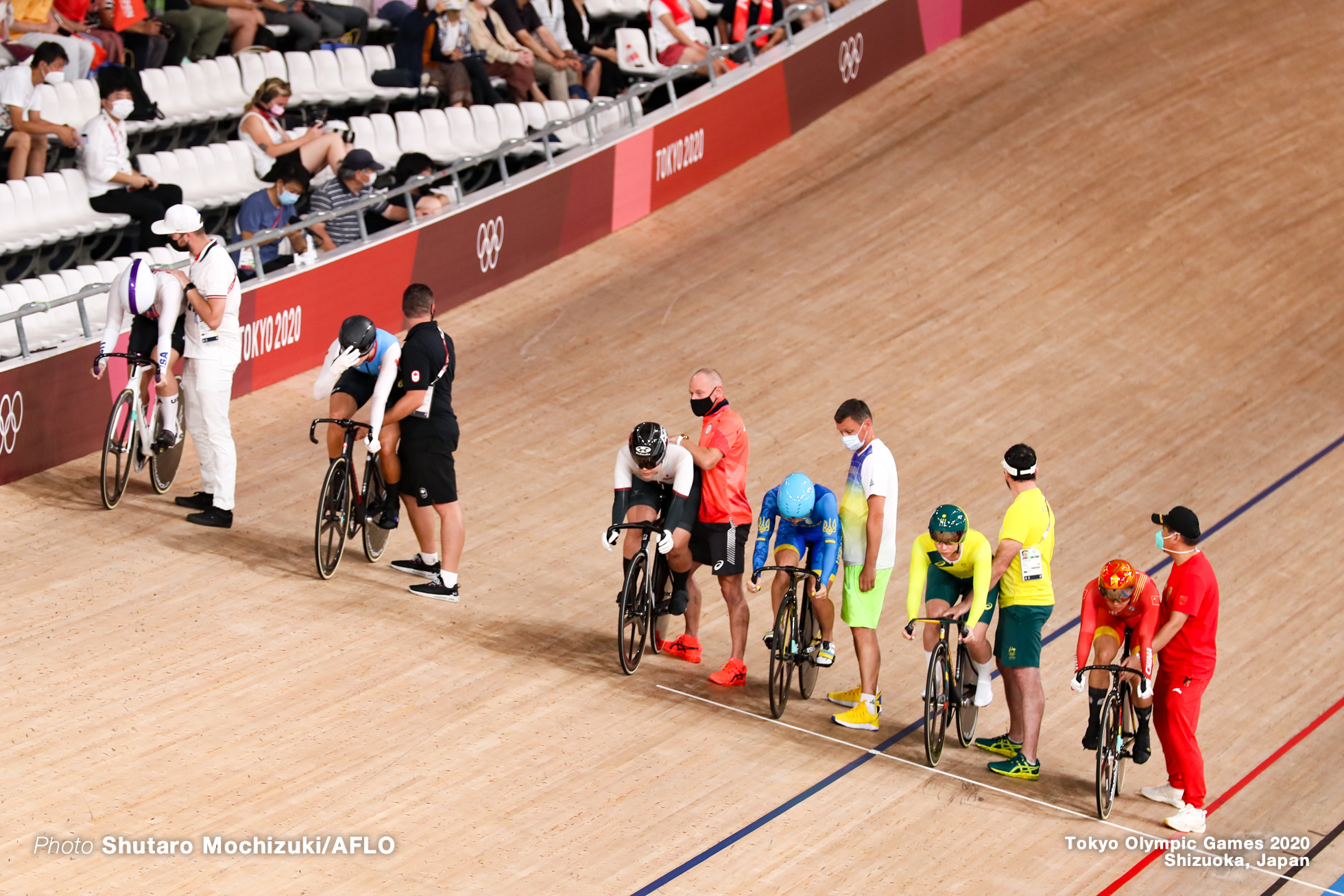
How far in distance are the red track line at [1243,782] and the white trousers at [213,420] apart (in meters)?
4.36

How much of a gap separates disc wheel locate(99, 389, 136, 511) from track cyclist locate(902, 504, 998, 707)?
3858mm

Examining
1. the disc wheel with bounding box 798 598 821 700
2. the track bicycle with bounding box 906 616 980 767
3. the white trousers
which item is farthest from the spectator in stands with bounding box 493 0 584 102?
the track bicycle with bounding box 906 616 980 767

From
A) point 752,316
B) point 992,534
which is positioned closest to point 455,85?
point 752,316

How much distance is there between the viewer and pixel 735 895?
4.99 metres

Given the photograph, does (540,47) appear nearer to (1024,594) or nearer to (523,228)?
(523,228)

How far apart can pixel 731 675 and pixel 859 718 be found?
58cm

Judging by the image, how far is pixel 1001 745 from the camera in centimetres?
612

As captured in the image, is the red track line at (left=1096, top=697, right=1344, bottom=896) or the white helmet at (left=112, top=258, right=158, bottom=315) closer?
the red track line at (left=1096, top=697, right=1344, bottom=896)

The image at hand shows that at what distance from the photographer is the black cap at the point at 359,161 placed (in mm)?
9508

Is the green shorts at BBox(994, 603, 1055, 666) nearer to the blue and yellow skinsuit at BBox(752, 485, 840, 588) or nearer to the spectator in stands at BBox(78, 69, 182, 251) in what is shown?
the blue and yellow skinsuit at BBox(752, 485, 840, 588)

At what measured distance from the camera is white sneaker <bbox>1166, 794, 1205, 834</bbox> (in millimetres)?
5668

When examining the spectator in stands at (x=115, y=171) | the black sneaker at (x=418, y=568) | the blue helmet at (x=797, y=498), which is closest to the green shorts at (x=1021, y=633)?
the blue helmet at (x=797, y=498)

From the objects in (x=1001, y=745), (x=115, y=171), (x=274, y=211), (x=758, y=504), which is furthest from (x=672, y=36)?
(x=1001, y=745)

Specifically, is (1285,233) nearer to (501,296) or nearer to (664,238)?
(664,238)
